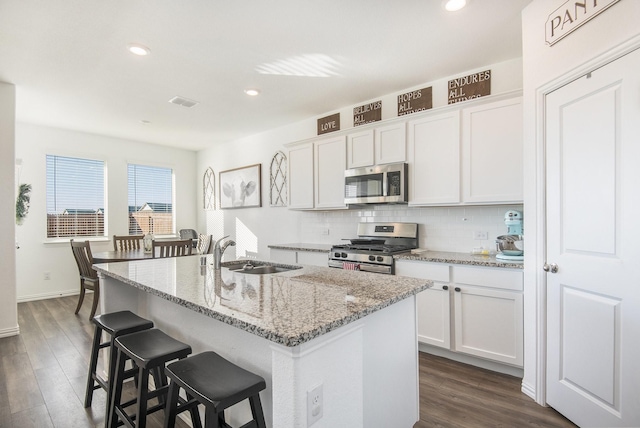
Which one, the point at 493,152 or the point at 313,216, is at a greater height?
the point at 493,152

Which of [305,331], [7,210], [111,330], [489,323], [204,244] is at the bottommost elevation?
[489,323]

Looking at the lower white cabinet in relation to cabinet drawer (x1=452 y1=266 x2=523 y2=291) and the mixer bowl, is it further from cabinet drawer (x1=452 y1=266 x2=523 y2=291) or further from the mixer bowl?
the mixer bowl

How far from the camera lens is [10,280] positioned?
135 inches

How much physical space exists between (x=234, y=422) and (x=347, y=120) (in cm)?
343

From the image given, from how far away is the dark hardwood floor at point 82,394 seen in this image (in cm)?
196

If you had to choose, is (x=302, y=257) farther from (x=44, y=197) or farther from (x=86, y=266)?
(x=44, y=197)

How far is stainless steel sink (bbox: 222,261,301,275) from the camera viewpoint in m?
2.32

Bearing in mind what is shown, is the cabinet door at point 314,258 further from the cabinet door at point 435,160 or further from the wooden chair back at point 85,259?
the wooden chair back at point 85,259

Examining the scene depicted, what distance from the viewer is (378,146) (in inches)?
135

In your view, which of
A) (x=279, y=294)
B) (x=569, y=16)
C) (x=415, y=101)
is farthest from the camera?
(x=415, y=101)

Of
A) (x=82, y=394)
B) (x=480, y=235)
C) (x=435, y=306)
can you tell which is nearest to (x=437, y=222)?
(x=480, y=235)

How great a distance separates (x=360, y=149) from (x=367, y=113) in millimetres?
609

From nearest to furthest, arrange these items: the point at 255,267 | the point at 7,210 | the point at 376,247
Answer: the point at 255,267 < the point at 376,247 < the point at 7,210

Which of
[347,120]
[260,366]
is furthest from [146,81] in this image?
[260,366]
